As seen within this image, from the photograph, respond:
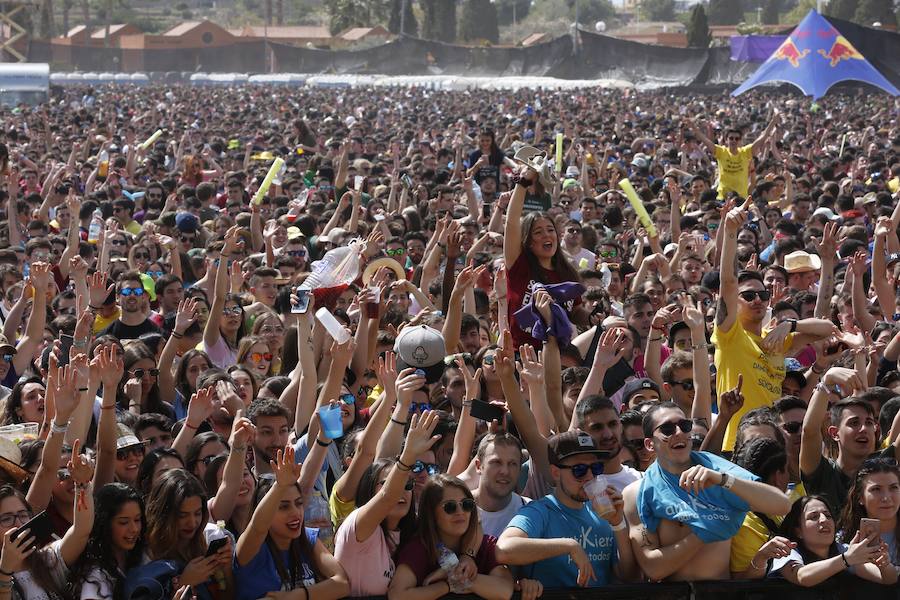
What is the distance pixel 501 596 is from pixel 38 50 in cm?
7855

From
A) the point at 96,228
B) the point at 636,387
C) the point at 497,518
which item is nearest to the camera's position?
the point at 497,518

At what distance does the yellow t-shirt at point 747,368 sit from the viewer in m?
6.41

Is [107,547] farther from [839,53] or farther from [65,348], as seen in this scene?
[839,53]

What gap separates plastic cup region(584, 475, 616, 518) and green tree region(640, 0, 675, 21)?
143474 millimetres

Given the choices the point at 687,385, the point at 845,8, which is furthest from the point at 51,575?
the point at 845,8

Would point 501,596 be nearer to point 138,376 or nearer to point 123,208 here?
point 138,376

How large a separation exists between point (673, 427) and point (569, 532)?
538 mm

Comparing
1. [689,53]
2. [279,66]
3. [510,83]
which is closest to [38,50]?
[279,66]

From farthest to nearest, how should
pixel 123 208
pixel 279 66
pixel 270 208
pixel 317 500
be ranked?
pixel 279 66
pixel 270 208
pixel 123 208
pixel 317 500

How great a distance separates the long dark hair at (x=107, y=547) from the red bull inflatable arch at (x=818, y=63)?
2376 centimetres

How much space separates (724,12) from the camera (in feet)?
352

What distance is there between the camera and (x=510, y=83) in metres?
52.5

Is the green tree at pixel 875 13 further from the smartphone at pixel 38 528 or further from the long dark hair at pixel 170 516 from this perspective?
the smartphone at pixel 38 528

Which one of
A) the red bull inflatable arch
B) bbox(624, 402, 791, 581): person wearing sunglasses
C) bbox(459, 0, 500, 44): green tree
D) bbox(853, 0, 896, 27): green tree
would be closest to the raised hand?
bbox(624, 402, 791, 581): person wearing sunglasses
